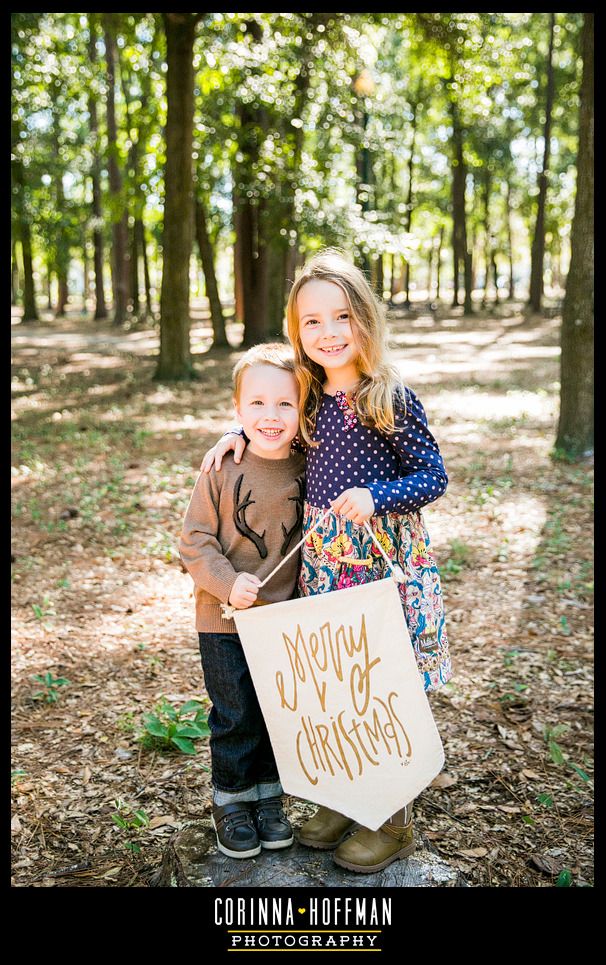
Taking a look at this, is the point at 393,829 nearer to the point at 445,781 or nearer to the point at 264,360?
the point at 445,781

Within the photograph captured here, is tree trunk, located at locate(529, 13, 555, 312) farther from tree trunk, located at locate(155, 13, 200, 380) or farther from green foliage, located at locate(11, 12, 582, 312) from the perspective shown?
tree trunk, located at locate(155, 13, 200, 380)

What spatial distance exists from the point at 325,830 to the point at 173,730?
1088 millimetres

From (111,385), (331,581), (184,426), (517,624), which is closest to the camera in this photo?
(331,581)

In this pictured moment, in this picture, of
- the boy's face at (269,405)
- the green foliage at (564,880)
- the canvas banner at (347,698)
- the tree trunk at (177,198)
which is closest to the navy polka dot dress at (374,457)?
the boy's face at (269,405)

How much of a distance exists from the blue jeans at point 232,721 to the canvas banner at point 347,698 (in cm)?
15

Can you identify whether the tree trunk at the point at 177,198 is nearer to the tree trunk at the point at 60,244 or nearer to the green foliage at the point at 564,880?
the green foliage at the point at 564,880

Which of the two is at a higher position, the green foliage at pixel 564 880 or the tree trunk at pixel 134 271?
the tree trunk at pixel 134 271

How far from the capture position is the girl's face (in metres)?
2.39

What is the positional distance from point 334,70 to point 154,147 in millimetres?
2899

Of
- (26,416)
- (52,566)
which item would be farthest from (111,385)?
(52,566)

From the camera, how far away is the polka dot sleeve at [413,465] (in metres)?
2.30

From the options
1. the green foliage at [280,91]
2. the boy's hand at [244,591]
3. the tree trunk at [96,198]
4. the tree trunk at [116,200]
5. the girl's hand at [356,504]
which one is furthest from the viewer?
the tree trunk at [96,198]

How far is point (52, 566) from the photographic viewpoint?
5.47 metres

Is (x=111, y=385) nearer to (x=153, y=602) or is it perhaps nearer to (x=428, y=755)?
(x=153, y=602)
